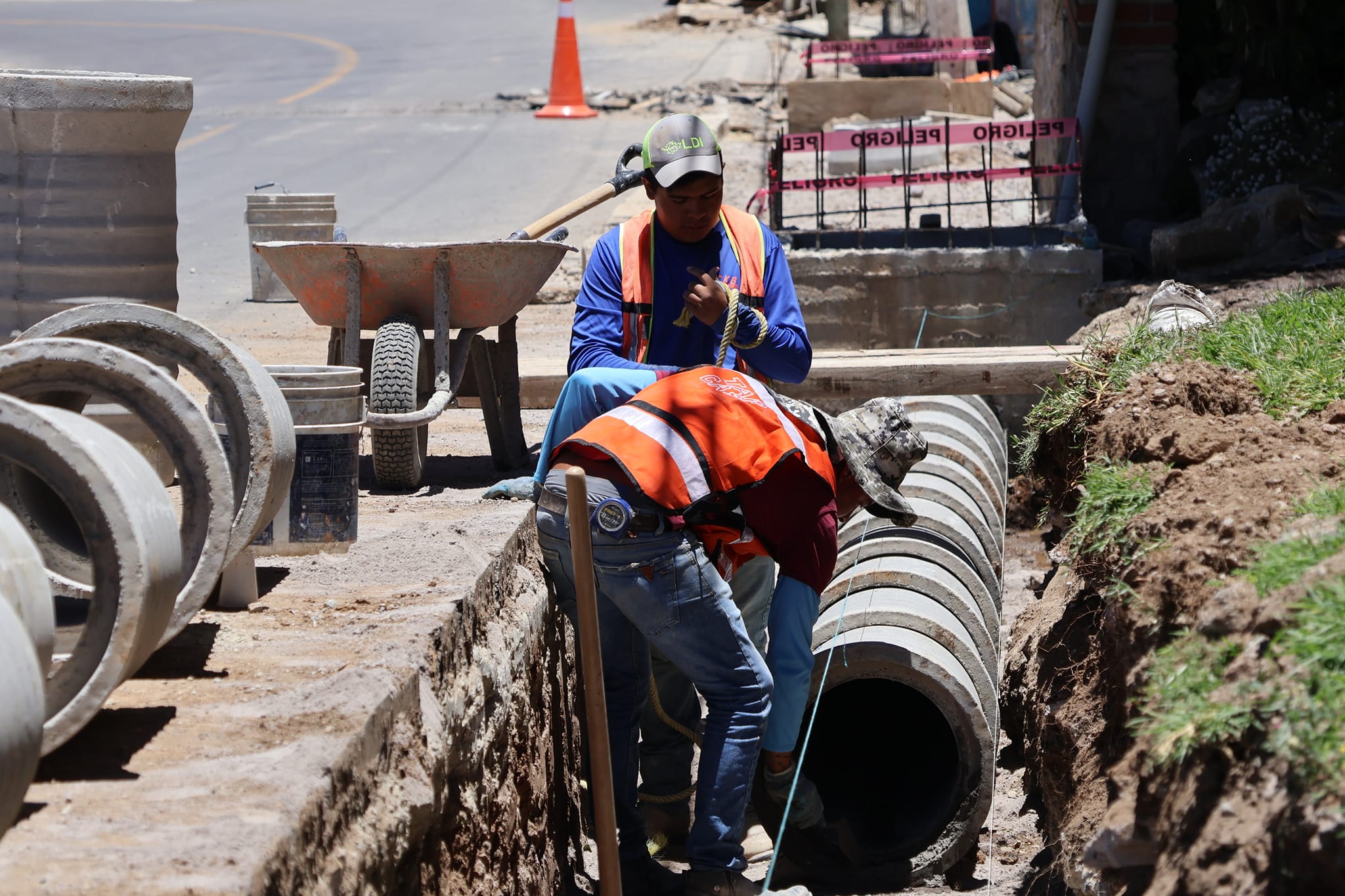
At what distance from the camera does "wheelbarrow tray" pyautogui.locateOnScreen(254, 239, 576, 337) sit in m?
5.49

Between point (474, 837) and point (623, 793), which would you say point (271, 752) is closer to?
point (474, 837)

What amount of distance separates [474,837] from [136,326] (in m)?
1.72

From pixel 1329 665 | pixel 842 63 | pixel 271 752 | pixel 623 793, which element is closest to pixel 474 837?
pixel 623 793

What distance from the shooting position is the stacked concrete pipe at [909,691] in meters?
5.29

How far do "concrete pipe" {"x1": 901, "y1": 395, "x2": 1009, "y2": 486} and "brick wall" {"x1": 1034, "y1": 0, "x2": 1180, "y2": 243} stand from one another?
120 inches

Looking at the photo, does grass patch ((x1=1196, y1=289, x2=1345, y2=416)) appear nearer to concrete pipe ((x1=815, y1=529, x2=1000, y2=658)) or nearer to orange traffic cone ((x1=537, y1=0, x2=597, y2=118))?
concrete pipe ((x1=815, y1=529, x2=1000, y2=658))

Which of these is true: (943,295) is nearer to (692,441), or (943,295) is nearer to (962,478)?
(962,478)

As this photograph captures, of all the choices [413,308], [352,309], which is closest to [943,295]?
[413,308]

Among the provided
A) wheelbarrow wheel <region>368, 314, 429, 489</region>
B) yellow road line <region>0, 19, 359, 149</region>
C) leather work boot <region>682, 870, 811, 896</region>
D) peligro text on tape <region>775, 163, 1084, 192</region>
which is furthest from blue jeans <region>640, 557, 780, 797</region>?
yellow road line <region>0, 19, 359, 149</region>

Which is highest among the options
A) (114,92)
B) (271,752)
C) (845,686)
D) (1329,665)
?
(114,92)

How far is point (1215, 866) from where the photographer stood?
2781 millimetres

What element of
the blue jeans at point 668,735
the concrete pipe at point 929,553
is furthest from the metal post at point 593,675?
the concrete pipe at point 929,553

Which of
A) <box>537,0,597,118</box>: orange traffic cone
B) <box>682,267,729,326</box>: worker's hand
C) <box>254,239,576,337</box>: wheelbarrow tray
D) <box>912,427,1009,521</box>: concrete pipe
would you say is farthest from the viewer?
<box>537,0,597,118</box>: orange traffic cone

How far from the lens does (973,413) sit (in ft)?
27.2
